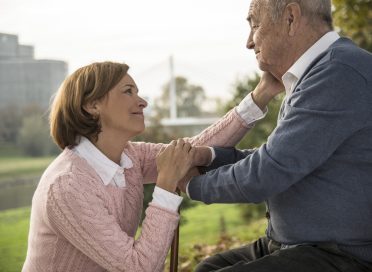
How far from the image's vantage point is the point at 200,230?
32.1ft

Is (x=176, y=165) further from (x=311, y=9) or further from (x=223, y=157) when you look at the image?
(x=311, y=9)

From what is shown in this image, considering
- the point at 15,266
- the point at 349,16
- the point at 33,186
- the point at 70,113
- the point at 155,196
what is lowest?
the point at 15,266

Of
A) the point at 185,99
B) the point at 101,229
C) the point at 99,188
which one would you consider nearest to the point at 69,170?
the point at 99,188

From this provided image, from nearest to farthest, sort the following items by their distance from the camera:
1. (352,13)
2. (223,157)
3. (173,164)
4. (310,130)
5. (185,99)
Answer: (310,130) < (173,164) < (223,157) < (352,13) < (185,99)

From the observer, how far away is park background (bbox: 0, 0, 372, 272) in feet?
13.8

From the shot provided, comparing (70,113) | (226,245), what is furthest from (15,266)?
(70,113)

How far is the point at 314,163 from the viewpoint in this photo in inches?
57.6

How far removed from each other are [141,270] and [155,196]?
223 mm

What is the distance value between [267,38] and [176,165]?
1.60 ft

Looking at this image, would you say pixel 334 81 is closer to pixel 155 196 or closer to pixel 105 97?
pixel 155 196

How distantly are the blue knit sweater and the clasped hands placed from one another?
5.0 inches

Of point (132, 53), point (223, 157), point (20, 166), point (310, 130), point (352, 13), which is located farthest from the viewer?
point (132, 53)

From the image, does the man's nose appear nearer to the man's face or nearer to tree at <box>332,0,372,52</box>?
the man's face

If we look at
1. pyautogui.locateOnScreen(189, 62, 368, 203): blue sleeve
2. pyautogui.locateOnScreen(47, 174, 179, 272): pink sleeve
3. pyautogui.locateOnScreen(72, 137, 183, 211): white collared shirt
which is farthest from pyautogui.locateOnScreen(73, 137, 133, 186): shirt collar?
pyautogui.locateOnScreen(189, 62, 368, 203): blue sleeve
